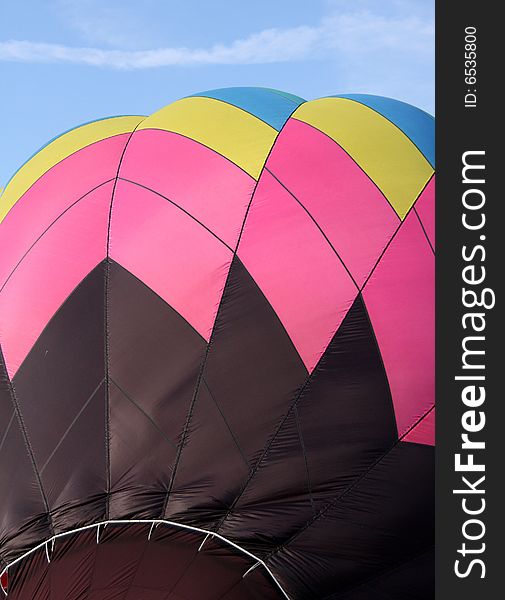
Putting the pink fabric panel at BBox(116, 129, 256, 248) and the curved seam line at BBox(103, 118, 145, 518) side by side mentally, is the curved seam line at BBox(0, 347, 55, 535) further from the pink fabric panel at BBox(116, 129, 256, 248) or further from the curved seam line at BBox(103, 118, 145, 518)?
the pink fabric panel at BBox(116, 129, 256, 248)

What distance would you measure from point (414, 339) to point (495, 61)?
58.2 inches

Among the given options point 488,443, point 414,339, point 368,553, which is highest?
point 414,339

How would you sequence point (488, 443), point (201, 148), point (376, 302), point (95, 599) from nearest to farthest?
point (488, 443) < point (95, 599) < point (376, 302) < point (201, 148)

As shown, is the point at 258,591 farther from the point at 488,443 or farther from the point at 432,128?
Result: the point at 432,128

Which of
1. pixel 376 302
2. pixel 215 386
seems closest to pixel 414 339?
pixel 376 302

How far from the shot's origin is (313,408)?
16.4 feet

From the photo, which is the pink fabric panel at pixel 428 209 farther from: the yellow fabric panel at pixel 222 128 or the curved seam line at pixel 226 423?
the curved seam line at pixel 226 423

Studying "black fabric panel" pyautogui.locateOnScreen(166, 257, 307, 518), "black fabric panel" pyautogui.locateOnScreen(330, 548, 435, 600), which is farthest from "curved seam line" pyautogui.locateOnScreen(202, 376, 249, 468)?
"black fabric panel" pyautogui.locateOnScreen(330, 548, 435, 600)

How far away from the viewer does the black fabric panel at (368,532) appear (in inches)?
194

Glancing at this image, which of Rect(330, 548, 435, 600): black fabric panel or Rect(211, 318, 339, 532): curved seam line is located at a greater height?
Rect(211, 318, 339, 532): curved seam line

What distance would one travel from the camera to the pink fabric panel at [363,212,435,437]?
5086mm

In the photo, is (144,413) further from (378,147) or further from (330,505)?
(378,147)

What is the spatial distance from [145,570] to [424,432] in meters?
1.60

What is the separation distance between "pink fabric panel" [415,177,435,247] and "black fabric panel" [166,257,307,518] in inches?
39.4
